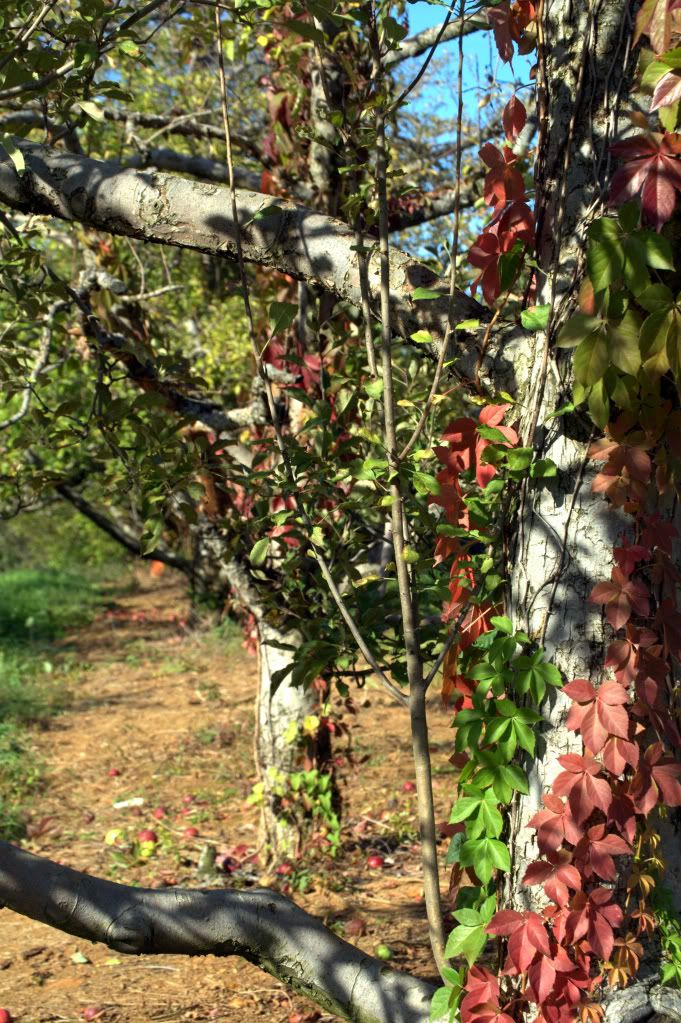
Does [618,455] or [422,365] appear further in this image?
[422,365]

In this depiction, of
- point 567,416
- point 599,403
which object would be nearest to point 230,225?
point 567,416

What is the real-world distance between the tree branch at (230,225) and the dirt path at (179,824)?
2459 mm

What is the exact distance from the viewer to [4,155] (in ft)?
8.25

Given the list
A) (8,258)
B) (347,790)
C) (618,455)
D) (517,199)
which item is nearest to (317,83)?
(8,258)

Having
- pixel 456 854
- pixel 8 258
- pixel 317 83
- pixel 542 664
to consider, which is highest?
pixel 317 83

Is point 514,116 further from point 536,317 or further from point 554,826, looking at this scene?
point 554,826

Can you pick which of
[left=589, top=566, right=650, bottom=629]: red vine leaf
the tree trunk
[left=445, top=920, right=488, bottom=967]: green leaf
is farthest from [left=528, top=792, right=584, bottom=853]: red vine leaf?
the tree trunk

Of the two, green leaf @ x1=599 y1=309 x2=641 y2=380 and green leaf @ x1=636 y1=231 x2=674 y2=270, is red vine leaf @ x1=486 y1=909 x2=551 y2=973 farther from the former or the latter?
green leaf @ x1=636 y1=231 x2=674 y2=270

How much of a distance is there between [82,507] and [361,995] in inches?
424

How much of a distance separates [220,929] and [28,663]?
8597mm

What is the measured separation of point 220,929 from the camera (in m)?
2.00

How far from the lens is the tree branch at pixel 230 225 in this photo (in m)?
2.18

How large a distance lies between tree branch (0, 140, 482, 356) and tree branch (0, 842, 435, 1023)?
127 cm

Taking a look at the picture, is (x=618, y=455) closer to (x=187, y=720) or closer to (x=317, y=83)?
(x=317, y=83)
